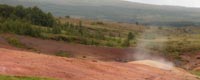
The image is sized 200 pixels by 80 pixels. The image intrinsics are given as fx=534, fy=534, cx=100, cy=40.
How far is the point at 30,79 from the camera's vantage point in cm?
3166

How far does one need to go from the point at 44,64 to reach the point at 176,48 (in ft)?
214

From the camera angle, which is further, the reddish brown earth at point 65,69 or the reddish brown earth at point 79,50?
the reddish brown earth at point 79,50

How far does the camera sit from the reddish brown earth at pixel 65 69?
35000mm

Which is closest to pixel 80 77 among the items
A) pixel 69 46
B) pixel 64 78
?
pixel 64 78

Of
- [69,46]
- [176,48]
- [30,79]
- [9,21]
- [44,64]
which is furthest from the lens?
[176,48]

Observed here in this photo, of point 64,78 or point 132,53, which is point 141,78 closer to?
point 64,78

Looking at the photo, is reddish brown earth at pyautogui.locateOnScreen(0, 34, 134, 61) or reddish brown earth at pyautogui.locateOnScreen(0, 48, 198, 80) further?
reddish brown earth at pyautogui.locateOnScreen(0, 34, 134, 61)

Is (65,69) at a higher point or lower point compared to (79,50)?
higher

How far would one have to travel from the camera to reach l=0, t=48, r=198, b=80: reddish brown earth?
3500 centimetres

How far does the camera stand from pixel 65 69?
37906 millimetres

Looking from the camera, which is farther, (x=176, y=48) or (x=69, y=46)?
(x=176, y=48)

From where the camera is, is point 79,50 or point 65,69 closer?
point 65,69

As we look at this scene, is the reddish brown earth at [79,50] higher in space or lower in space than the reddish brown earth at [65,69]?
lower

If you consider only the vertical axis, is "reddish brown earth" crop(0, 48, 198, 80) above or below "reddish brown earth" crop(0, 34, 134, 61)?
above
